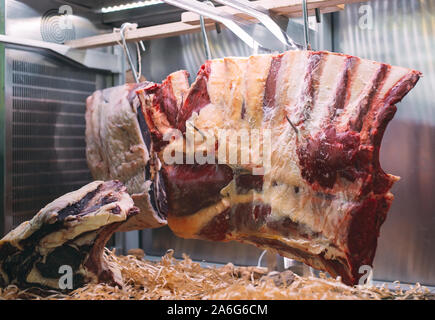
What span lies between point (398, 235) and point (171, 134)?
959 millimetres

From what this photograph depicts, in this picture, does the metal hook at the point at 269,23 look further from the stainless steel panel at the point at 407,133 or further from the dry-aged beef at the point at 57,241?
the dry-aged beef at the point at 57,241

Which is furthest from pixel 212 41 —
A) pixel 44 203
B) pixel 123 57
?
pixel 44 203

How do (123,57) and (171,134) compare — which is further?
(123,57)

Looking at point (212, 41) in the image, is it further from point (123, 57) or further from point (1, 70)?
point (1, 70)

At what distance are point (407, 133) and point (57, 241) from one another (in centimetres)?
132

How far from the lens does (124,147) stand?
2.24 metres

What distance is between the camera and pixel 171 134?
1767mm

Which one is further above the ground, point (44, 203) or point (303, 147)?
point (303, 147)

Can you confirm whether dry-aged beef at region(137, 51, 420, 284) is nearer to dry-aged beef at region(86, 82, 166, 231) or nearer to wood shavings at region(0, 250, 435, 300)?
wood shavings at region(0, 250, 435, 300)

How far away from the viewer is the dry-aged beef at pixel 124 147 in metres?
2.13

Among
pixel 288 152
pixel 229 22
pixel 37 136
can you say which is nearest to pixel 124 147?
pixel 37 136

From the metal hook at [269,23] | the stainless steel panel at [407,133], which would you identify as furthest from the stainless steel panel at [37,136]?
the stainless steel panel at [407,133]

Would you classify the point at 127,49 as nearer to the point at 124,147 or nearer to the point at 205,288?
the point at 124,147

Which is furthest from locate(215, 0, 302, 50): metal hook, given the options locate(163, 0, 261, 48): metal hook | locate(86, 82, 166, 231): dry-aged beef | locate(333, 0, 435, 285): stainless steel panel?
locate(86, 82, 166, 231): dry-aged beef
